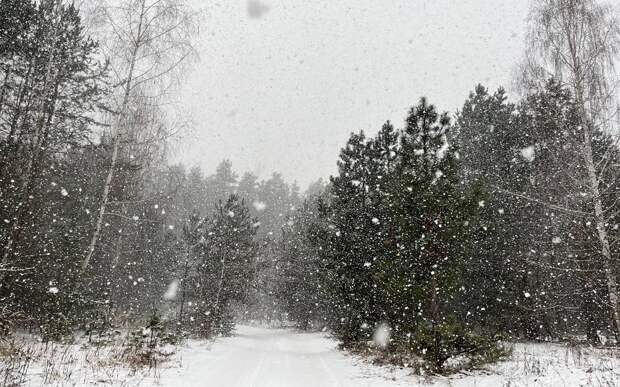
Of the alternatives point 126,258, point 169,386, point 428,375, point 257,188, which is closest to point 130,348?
point 169,386

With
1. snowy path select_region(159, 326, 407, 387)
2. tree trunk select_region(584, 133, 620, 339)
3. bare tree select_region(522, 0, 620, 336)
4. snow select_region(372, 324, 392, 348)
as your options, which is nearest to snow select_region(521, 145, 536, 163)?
bare tree select_region(522, 0, 620, 336)

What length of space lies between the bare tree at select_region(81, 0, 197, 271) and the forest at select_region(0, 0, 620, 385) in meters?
0.06

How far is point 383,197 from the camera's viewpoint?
16.0 meters

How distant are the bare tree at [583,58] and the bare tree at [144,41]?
41.0ft

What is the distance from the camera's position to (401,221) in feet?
35.7

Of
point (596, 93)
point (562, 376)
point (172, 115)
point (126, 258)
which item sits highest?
point (596, 93)

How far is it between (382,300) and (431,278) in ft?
14.5

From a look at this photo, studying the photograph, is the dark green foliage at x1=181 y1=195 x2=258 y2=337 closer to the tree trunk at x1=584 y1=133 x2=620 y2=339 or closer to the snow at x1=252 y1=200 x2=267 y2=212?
the tree trunk at x1=584 y1=133 x2=620 y2=339

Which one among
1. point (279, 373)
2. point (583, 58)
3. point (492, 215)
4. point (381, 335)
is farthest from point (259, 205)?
point (583, 58)

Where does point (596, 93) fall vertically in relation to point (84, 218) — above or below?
above

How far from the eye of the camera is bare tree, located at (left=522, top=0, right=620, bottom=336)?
11445 millimetres

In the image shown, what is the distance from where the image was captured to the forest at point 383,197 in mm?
10578

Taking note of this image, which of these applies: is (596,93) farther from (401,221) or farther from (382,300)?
(382,300)

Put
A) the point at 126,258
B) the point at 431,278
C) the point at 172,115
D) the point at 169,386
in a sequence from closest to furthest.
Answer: the point at 169,386
the point at 431,278
the point at 172,115
the point at 126,258
